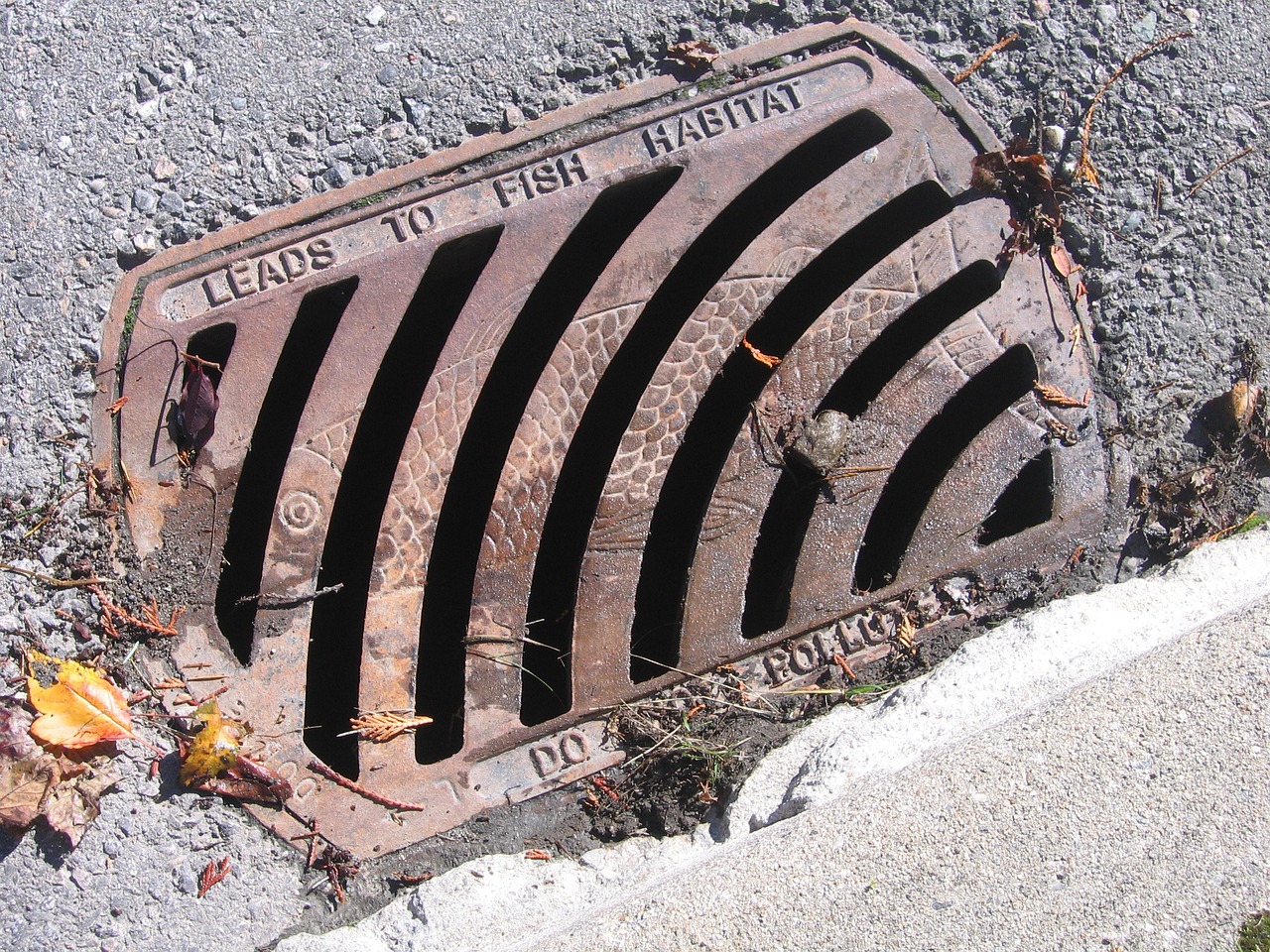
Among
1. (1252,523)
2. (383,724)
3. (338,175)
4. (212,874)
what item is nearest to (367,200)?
(338,175)

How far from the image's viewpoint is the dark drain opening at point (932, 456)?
2002 mm

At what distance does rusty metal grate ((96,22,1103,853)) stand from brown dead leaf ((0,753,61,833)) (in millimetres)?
268

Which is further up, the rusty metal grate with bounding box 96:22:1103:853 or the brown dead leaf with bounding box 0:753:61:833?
the rusty metal grate with bounding box 96:22:1103:853

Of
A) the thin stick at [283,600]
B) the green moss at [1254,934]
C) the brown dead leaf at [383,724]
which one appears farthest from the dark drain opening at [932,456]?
the thin stick at [283,600]

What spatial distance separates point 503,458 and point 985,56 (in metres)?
1.33

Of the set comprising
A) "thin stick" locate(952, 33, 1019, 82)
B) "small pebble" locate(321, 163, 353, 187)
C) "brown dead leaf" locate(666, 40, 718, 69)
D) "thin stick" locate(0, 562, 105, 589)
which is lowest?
"thin stick" locate(0, 562, 105, 589)

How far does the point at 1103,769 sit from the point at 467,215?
4.88 ft

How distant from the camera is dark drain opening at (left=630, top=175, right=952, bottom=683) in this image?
81.3 inches

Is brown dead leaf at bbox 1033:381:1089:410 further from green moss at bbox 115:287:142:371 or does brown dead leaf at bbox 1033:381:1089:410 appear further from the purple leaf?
green moss at bbox 115:287:142:371

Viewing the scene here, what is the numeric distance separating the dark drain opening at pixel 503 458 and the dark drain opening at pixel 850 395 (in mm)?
483

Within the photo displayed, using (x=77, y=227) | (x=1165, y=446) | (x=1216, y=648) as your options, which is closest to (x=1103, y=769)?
(x=1216, y=648)

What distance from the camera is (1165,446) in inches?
77.2

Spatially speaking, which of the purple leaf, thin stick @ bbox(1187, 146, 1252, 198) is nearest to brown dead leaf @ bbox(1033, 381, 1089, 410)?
thin stick @ bbox(1187, 146, 1252, 198)

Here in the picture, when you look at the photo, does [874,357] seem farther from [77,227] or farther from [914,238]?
[77,227]
